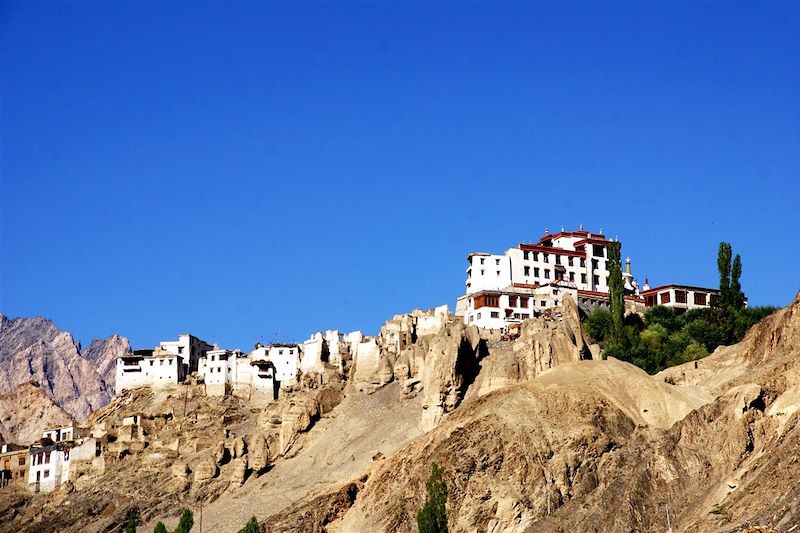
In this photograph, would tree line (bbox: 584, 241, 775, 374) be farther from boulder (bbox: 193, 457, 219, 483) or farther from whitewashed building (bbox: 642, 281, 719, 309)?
boulder (bbox: 193, 457, 219, 483)

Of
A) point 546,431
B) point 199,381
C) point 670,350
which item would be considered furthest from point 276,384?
point 546,431

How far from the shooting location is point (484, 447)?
96438mm

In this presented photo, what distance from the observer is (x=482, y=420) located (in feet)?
325

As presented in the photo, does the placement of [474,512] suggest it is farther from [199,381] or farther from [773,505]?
[199,381]

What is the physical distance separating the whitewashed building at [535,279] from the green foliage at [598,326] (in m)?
6.45

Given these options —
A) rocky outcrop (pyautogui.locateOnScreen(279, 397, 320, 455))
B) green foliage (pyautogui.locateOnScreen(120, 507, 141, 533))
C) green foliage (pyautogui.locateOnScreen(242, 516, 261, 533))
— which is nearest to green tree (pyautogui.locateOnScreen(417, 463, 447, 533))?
green foliage (pyautogui.locateOnScreen(242, 516, 261, 533))

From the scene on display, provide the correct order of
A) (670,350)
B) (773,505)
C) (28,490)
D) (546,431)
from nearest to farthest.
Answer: (773,505) < (546,431) < (670,350) < (28,490)

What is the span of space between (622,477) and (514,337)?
3642 cm

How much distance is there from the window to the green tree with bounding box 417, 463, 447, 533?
4974 centimetres

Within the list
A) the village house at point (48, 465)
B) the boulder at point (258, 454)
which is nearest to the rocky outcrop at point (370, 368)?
the boulder at point (258, 454)

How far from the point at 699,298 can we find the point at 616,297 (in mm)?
12968

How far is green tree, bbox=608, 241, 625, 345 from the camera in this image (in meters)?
123

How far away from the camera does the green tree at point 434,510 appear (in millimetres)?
89938

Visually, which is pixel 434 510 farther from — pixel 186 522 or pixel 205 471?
pixel 205 471
